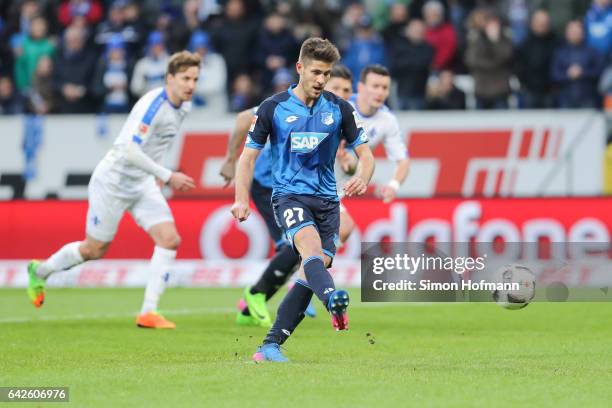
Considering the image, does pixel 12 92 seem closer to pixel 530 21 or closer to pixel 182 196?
pixel 182 196

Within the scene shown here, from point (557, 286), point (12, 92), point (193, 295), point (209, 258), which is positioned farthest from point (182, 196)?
point (557, 286)

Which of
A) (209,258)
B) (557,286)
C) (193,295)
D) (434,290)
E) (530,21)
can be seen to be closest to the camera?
(434,290)

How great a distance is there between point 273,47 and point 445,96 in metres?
2.97

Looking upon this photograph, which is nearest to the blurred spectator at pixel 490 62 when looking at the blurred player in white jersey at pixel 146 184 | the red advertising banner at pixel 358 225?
the red advertising banner at pixel 358 225

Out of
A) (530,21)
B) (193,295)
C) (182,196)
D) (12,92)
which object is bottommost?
(193,295)

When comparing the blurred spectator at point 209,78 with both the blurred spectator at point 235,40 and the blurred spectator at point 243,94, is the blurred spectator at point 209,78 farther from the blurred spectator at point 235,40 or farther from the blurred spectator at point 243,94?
the blurred spectator at point 243,94

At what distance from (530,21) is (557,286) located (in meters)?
10.3

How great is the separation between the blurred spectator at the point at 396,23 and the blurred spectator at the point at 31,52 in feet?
19.0

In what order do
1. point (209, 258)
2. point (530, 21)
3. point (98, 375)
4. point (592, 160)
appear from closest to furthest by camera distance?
point (98, 375) < point (209, 258) < point (592, 160) < point (530, 21)

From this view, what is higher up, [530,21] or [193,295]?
[530,21]

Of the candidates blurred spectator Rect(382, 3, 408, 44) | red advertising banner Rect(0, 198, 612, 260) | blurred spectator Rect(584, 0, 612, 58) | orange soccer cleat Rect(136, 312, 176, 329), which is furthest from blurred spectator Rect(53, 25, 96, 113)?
orange soccer cleat Rect(136, 312, 176, 329)

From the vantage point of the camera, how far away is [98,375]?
363 inches

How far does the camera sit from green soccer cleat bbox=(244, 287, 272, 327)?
1330 cm

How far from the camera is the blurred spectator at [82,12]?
23672mm
